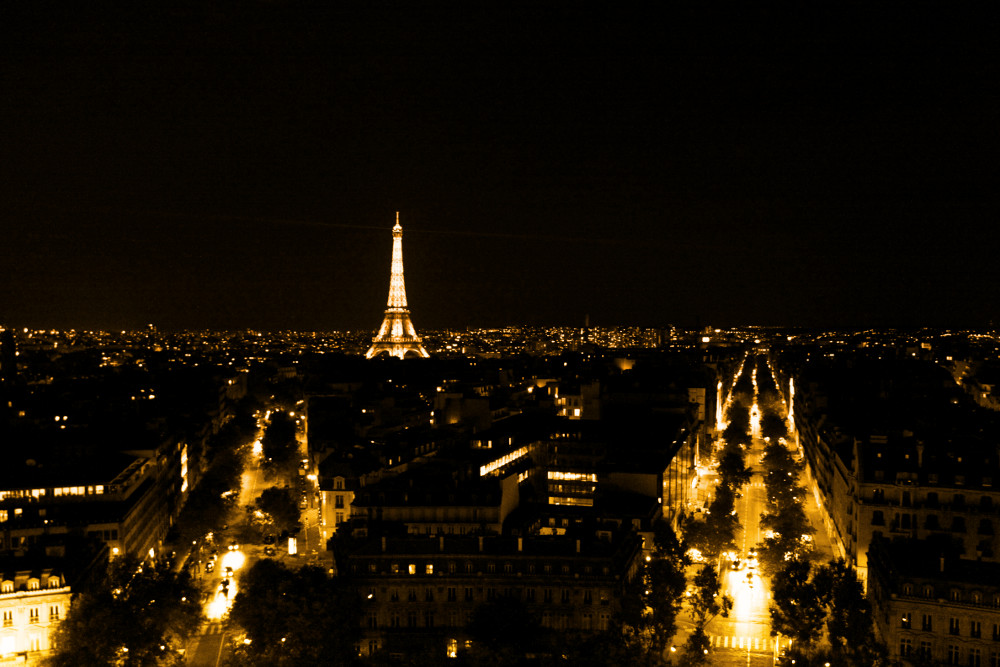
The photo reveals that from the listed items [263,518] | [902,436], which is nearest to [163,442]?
[263,518]

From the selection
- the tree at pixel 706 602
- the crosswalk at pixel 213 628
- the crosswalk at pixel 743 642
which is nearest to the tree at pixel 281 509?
the crosswalk at pixel 213 628

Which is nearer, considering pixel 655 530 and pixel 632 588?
pixel 632 588

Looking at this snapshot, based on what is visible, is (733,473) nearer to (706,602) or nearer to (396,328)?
(706,602)

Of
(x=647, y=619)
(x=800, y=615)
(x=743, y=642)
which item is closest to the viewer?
(x=800, y=615)

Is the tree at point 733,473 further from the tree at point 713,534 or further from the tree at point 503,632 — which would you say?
the tree at point 503,632

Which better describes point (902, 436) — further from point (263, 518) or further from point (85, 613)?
point (85, 613)

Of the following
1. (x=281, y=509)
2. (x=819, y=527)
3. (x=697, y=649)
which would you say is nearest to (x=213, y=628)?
(x=281, y=509)
